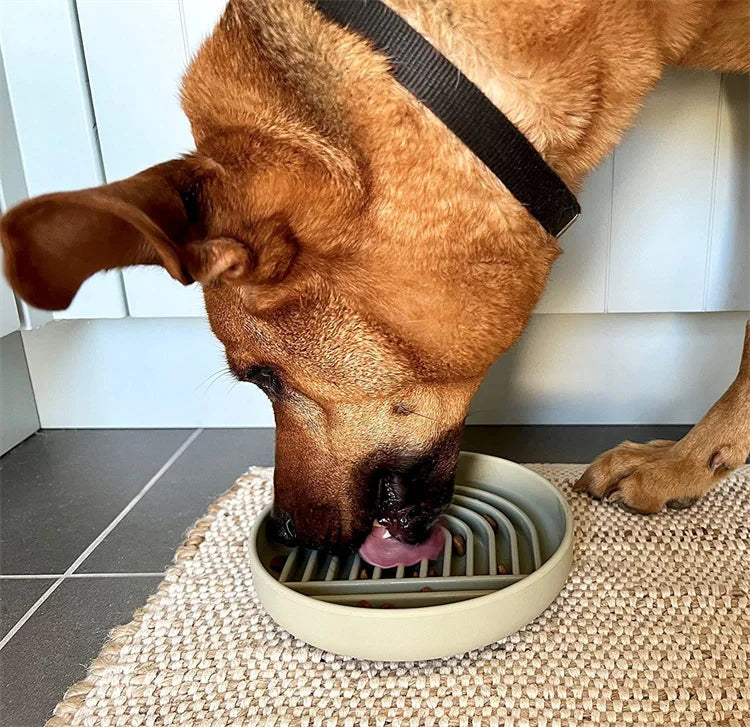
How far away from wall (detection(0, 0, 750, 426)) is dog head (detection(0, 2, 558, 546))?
673mm

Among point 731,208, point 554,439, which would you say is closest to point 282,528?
point 554,439

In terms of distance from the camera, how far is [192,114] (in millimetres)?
914

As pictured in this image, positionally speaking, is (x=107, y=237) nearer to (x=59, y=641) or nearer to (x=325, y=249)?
(x=325, y=249)

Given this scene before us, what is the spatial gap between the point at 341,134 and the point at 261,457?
1.07 metres

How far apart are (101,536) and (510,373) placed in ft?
3.40

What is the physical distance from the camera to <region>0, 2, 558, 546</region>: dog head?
A: 72cm

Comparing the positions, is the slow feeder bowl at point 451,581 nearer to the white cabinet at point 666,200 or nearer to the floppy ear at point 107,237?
the floppy ear at point 107,237

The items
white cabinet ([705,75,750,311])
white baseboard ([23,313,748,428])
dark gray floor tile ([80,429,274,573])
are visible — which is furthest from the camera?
white baseboard ([23,313,748,428])

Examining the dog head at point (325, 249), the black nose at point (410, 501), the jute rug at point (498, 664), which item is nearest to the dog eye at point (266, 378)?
the dog head at point (325, 249)

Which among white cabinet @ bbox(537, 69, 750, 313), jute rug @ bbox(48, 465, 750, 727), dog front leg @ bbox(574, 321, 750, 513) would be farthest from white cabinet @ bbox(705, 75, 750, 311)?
jute rug @ bbox(48, 465, 750, 727)

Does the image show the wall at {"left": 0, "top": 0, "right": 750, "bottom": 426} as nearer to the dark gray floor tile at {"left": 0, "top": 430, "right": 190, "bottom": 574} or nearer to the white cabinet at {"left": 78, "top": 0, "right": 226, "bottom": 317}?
the white cabinet at {"left": 78, "top": 0, "right": 226, "bottom": 317}

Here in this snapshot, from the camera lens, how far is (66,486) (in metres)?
1.67

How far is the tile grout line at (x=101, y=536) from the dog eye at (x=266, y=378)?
22.7 inches

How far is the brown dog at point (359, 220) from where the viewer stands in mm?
781
